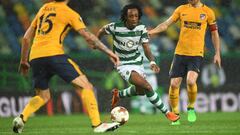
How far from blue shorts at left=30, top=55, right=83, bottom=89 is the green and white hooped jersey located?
279cm

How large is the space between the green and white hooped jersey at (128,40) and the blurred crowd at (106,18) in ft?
24.0

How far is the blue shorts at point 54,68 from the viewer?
1095cm

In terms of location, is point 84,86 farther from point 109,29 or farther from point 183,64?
point 183,64

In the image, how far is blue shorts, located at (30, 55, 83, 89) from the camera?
10945mm

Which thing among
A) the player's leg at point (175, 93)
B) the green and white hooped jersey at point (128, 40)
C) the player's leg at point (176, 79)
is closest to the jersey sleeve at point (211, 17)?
the player's leg at point (176, 79)

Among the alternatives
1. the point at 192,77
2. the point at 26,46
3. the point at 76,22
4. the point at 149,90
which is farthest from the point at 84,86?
the point at 192,77

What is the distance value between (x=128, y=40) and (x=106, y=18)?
28.1ft

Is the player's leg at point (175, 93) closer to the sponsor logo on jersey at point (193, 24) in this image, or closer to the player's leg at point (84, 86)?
the sponsor logo on jersey at point (193, 24)

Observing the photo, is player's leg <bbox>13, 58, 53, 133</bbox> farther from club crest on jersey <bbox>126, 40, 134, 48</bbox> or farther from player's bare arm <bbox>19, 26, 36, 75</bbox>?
club crest on jersey <bbox>126, 40, 134, 48</bbox>

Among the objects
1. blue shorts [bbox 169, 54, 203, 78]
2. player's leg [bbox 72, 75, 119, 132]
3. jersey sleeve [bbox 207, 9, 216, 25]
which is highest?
jersey sleeve [bbox 207, 9, 216, 25]

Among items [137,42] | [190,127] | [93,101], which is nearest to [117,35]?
[137,42]

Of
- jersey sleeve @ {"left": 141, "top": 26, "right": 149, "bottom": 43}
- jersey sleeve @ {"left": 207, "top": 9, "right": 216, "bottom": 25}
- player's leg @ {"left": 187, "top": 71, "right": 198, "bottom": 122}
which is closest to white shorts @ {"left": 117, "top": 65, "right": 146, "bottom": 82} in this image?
jersey sleeve @ {"left": 141, "top": 26, "right": 149, "bottom": 43}

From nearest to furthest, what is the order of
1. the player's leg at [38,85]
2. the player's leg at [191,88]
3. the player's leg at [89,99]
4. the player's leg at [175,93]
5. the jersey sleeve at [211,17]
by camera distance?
the player's leg at [89,99] → the player's leg at [38,85] → the player's leg at [191,88] → the player's leg at [175,93] → the jersey sleeve at [211,17]

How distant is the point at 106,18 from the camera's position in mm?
22391
